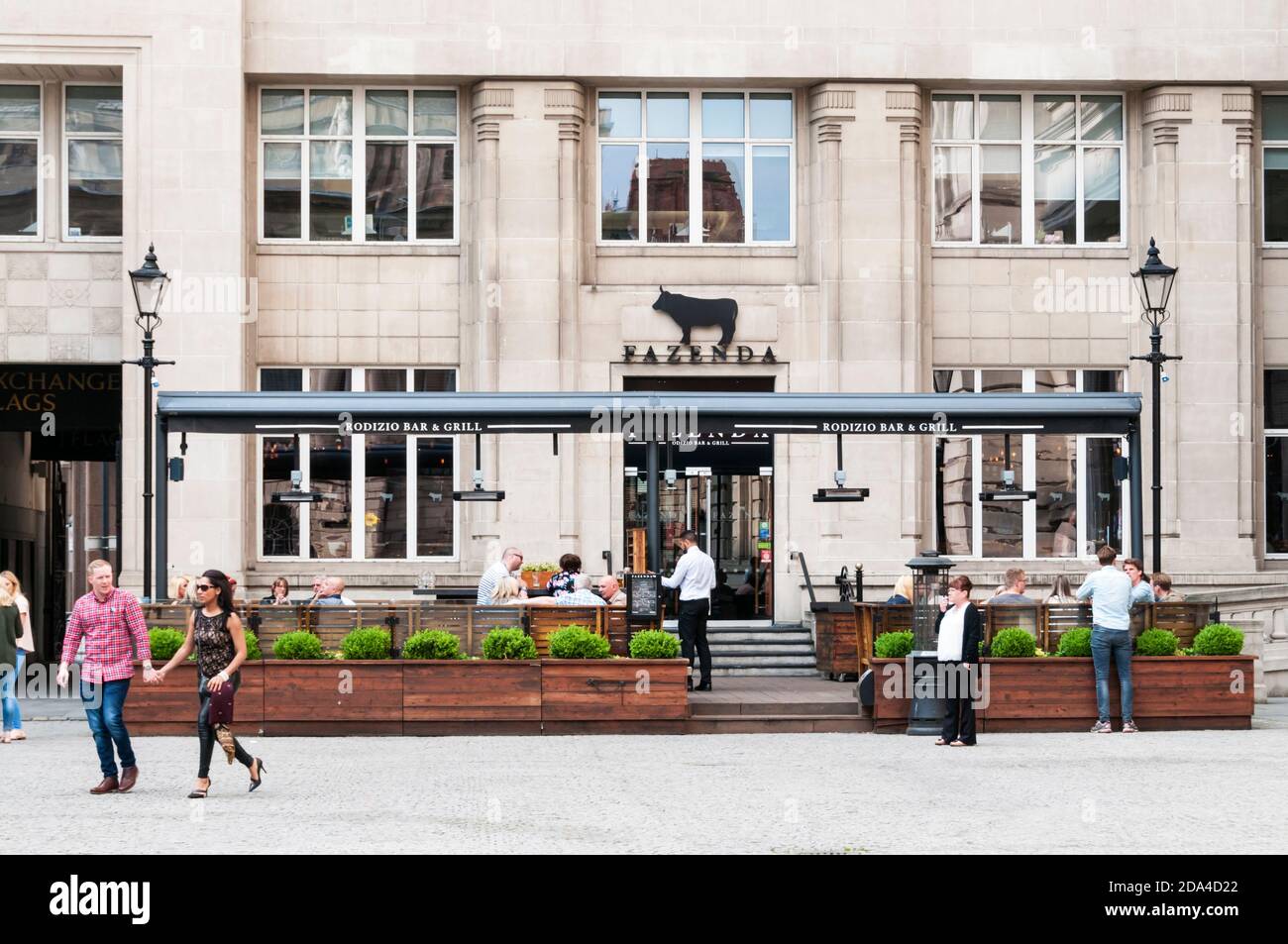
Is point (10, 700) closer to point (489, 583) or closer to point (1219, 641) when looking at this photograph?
point (489, 583)

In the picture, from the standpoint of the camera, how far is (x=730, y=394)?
22.1 meters

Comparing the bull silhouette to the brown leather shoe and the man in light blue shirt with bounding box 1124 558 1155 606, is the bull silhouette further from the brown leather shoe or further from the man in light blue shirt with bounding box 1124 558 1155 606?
the brown leather shoe

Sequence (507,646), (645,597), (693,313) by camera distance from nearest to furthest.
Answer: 1. (507,646)
2. (645,597)
3. (693,313)

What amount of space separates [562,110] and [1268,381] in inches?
456

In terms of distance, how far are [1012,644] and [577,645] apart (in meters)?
4.60

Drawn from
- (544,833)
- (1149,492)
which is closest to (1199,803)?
(544,833)

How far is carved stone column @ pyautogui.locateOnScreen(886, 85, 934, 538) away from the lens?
2892 centimetres

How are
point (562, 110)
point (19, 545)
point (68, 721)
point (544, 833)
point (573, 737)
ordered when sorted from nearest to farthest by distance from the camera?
point (544, 833) → point (573, 737) → point (68, 721) → point (562, 110) → point (19, 545)

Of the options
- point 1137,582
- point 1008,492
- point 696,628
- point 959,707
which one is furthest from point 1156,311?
point 959,707

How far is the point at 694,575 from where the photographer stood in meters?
22.7

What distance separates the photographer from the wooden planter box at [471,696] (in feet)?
64.3

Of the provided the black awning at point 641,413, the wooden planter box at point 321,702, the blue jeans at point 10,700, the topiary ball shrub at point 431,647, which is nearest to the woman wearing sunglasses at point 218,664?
the wooden planter box at point 321,702

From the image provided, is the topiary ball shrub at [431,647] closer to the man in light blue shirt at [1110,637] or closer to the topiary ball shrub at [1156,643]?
the man in light blue shirt at [1110,637]

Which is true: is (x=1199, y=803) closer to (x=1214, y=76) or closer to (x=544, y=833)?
(x=544, y=833)
